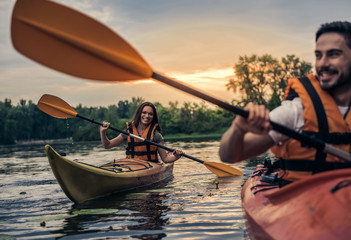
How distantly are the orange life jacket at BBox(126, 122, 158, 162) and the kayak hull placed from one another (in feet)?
0.76

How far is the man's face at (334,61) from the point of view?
91.4 inches

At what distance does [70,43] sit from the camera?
2.40 metres

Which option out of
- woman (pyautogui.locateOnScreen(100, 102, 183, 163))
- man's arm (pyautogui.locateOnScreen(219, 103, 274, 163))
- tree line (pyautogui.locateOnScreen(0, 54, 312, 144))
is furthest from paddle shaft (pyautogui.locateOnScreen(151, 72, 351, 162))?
tree line (pyautogui.locateOnScreen(0, 54, 312, 144))

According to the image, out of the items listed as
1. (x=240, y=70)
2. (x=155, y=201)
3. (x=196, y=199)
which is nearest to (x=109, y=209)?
(x=155, y=201)

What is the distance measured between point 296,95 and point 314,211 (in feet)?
2.74

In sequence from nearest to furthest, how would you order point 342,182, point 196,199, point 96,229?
1. point 342,182
2. point 96,229
3. point 196,199

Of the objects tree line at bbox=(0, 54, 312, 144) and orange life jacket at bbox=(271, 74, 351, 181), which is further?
tree line at bbox=(0, 54, 312, 144)

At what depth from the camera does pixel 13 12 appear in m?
2.36

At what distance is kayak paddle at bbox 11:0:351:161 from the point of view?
237 cm

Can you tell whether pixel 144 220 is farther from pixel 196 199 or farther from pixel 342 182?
pixel 342 182

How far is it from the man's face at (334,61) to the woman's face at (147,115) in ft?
16.2

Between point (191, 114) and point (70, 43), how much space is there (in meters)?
60.8

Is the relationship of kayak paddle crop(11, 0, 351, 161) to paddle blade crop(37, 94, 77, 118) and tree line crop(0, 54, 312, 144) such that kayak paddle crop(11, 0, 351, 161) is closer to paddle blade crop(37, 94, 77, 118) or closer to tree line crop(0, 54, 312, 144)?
paddle blade crop(37, 94, 77, 118)

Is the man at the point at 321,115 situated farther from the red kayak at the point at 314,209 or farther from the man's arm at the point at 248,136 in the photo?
the red kayak at the point at 314,209
